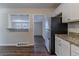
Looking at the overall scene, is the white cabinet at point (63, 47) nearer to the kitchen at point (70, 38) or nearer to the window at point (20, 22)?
the kitchen at point (70, 38)

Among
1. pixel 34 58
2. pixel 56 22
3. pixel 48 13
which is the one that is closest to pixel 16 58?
pixel 34 58

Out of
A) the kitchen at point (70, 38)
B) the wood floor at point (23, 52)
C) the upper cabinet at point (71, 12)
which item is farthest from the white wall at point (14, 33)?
the kitchen at point (70, 38)

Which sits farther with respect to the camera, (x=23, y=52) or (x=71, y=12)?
(x=23, y=52)

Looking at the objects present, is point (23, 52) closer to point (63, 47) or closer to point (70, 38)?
point (63, 47)

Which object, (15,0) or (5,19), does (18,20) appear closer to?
(5,19)

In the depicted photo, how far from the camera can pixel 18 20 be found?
24.0 ft

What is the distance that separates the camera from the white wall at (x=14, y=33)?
23.1 feet

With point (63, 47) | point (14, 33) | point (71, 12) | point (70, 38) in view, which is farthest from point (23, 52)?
point (71, 12)

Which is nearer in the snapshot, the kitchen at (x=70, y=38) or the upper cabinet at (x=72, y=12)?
the kitchen at (x=70, y=38)

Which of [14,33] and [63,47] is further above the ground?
[14,33]

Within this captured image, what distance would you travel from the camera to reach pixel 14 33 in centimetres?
718

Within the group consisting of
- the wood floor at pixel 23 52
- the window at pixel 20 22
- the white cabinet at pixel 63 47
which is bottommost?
the wood floor at pixel 23 52

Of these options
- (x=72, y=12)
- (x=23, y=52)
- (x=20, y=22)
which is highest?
(x=72, y=12)

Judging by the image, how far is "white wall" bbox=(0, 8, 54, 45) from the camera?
23.1 feet
